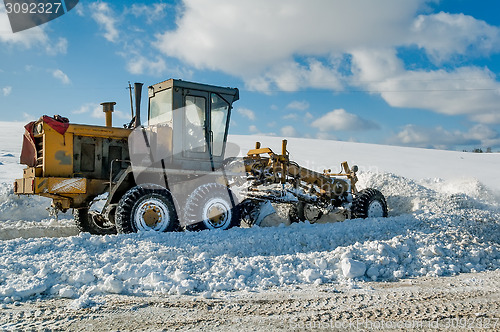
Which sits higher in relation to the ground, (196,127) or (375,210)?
(196,127)

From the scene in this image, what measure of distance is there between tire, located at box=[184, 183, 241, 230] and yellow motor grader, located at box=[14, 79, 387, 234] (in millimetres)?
18

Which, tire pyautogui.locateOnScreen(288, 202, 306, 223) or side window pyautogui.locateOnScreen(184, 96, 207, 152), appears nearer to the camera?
side window pyautogui.locateOnScreen(184, 96, 207, 152)

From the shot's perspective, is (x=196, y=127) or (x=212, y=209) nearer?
(x=212, y=209)

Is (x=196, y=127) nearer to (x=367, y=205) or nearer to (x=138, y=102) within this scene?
(x=138, y=102)

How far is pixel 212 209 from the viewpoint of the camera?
26.0 ft

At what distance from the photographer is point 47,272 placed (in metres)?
4.97

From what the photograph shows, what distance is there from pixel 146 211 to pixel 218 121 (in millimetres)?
2562

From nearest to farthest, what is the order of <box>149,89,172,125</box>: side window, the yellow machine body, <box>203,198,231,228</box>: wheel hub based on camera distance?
the yellow machine body < <box>203,198,231,228</box>: wheel hub < <box>149,89,172,125</box>: side window

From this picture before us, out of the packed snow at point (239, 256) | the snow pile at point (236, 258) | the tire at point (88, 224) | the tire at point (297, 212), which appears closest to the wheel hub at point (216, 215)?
the snow pile at point (236, 258)

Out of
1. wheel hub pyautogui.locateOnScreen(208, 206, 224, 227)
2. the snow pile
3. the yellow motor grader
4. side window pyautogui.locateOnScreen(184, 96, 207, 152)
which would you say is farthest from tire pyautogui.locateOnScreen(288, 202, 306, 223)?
side window pyautogui.locateOnScreen(184, 96, 207, 152)

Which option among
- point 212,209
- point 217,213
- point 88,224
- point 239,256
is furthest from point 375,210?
point 88,224

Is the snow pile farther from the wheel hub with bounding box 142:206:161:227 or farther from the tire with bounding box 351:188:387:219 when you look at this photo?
the tire with bounding box 351:188:387:219

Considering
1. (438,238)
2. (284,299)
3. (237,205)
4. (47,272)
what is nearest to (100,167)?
(237,205)

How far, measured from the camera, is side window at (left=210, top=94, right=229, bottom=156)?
871 cm
